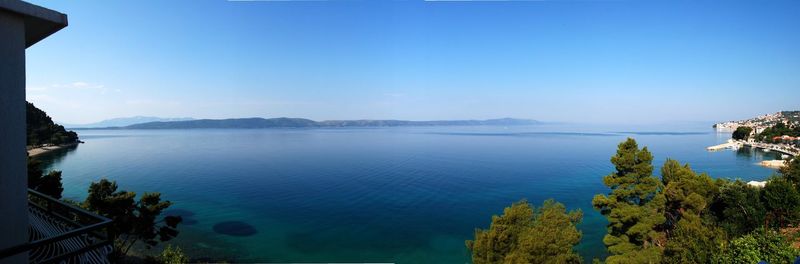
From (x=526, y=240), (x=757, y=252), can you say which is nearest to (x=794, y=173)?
(x=757, y=252)

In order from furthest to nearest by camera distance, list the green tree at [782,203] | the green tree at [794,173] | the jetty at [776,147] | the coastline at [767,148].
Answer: the jetty at [776,147], the coastline at [767,148], the green tree at [794,173], the green tree at [782,203]

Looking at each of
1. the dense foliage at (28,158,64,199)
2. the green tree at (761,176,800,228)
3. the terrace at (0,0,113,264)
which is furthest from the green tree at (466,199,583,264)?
the dense foliage at (28,158,64,199)

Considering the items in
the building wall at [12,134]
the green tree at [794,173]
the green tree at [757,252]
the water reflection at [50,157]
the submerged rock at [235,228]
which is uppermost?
the building wall at [12,134]

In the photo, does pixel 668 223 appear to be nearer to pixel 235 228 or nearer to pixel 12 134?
pixel 12 134

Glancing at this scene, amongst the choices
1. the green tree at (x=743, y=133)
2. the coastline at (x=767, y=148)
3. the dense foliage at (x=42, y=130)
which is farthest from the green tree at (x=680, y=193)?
the green tree at (x=743, y=133)

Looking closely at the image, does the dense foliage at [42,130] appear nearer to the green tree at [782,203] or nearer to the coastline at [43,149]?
the coastline at [43,149]

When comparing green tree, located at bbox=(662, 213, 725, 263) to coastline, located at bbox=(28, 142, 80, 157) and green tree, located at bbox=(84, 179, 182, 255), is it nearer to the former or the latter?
green tree, located at bbox=(84, 179, 182, 255)

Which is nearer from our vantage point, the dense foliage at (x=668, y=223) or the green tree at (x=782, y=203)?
the dense foliage at (x=668, y=223)
